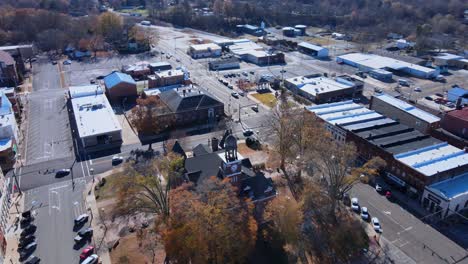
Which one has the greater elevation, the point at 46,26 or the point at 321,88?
the point at 46,26

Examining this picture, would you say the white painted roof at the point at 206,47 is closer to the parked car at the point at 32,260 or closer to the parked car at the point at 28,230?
the parked car at the point at 28,230

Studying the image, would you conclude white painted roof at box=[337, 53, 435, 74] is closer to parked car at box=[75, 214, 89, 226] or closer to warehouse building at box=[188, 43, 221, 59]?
warehouse building at box=[188, 43, 221, 59]

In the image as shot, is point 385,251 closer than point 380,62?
Yes

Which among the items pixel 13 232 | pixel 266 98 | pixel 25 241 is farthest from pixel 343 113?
pixel 13 232

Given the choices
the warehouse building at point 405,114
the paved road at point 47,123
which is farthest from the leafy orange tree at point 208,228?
the warehouse building at point 405,114

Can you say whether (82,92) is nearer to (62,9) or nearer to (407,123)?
(407,123)

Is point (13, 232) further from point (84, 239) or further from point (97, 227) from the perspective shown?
point (97, 227)

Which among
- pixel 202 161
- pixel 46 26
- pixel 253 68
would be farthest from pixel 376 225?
pixel 46 26
